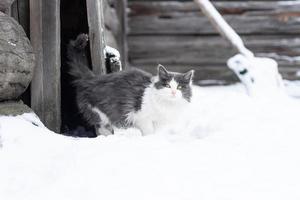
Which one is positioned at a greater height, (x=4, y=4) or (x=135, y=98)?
(x=4, y=4)

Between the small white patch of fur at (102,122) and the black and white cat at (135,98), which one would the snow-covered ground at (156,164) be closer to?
the black and white cat at (135,98)

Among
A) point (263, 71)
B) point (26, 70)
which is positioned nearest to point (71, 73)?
point (26, 70)

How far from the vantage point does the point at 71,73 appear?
3.98m

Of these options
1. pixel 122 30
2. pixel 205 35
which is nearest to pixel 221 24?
pixel 205 35

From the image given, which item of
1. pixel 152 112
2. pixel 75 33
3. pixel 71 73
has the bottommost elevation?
pixel 152 112

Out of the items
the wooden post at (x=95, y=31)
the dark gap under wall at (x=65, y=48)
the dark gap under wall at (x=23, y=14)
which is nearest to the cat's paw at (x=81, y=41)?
the wooden post at (x=95, y=31)

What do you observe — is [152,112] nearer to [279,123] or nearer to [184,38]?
[279,123]

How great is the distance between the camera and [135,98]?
3.76 metres

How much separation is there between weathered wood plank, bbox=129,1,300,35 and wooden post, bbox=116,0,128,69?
13cm

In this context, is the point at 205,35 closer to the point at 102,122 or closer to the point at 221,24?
the point at 221,24

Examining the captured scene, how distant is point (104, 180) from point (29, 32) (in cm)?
160

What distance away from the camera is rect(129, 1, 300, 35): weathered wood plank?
23.2 feet

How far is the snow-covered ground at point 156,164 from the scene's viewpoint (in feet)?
8.28

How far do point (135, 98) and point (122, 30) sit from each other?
11.5 feet
